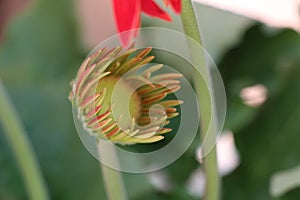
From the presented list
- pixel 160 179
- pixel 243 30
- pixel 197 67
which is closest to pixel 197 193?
pixel 160 179

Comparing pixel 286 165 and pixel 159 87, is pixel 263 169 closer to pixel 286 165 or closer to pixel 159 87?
pixel 286 165

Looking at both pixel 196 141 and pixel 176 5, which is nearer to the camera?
pixel 176 5

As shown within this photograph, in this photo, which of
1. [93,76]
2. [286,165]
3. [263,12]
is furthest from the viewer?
[263,12]

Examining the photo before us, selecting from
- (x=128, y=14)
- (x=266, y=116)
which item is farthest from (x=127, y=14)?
(x=266, y=116)

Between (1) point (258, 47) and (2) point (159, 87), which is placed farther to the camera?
(1) point (258, 47)

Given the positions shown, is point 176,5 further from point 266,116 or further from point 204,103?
point 266,116

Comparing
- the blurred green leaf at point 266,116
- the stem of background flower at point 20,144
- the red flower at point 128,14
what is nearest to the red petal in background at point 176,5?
the red flower at point 128,14
